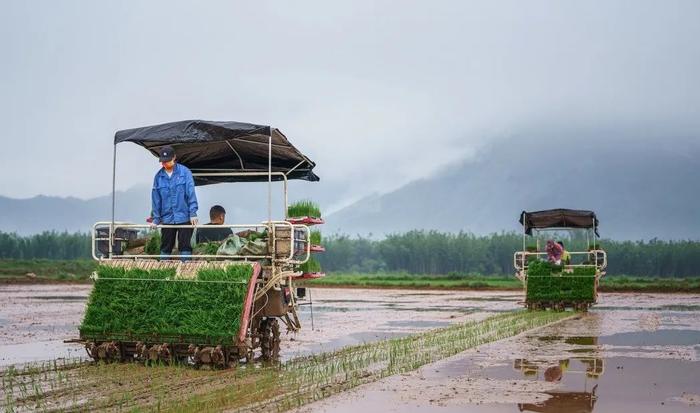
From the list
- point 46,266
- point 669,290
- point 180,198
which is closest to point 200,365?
point 180,198

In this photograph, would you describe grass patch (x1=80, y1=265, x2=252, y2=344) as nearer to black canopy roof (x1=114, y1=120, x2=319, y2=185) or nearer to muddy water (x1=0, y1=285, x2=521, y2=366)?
black canopy roof (x1=114, y1=120, x2=319, y2=185)

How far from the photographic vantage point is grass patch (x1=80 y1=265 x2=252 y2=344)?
1141 cm

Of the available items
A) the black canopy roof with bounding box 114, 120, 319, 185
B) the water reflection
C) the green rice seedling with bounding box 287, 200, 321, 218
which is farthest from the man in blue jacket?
the water reflection

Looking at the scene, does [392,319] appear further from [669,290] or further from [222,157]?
[669,290]

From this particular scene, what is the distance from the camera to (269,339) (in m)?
12.6

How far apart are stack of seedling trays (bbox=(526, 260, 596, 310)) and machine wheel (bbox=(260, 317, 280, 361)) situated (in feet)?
45.2

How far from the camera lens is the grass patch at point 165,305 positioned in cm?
1141

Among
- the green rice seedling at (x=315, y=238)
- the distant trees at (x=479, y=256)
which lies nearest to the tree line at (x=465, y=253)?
the distant trees at (x=479, y=256)

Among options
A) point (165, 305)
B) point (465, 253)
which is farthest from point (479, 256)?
point (165, 305)

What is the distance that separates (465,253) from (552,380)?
96376 mm

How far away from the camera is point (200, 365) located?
37.4ft

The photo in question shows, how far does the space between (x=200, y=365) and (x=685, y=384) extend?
554cm

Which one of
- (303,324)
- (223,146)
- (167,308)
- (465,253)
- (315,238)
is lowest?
(303,324)

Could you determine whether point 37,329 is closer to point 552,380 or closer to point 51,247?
Answer: point 552,380
